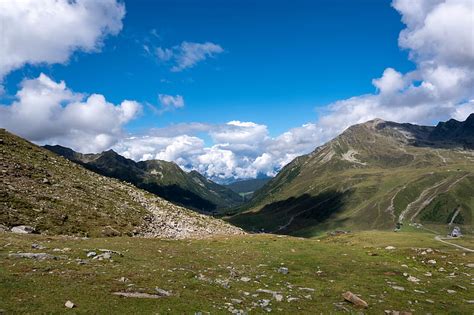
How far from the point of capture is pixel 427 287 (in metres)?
32.7

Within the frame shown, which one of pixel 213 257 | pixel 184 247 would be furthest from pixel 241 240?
pixel 213 257

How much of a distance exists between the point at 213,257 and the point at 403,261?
76.0ft

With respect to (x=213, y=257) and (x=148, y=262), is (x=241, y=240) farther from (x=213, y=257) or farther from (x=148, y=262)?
(x=148, y=262)

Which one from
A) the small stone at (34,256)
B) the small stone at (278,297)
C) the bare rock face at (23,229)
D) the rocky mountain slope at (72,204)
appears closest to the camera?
the small stone at (278,297)

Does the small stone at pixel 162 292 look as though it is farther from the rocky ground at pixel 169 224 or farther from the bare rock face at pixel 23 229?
the rocky ground at pixel 169 224

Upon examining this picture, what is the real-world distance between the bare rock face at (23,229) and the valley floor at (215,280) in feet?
18.8

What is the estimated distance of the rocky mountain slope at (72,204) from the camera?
46.7m

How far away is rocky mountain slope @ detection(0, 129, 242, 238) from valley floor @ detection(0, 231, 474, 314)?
31.7 ft

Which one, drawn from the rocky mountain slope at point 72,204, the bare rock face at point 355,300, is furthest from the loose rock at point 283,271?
the rocky mountain slope at point 72,204

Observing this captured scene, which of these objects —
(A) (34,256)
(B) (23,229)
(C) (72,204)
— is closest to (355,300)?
(A) (34,256)

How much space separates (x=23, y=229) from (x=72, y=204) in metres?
12.3

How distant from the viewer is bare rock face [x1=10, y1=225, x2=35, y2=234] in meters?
40.6

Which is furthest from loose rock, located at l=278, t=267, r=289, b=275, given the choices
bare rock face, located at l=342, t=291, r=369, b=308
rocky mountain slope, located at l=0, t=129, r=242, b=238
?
rocky mountain slope, located at l=0, t=129, r=242, b=238

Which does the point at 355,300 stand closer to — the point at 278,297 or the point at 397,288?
the point at 278,297
